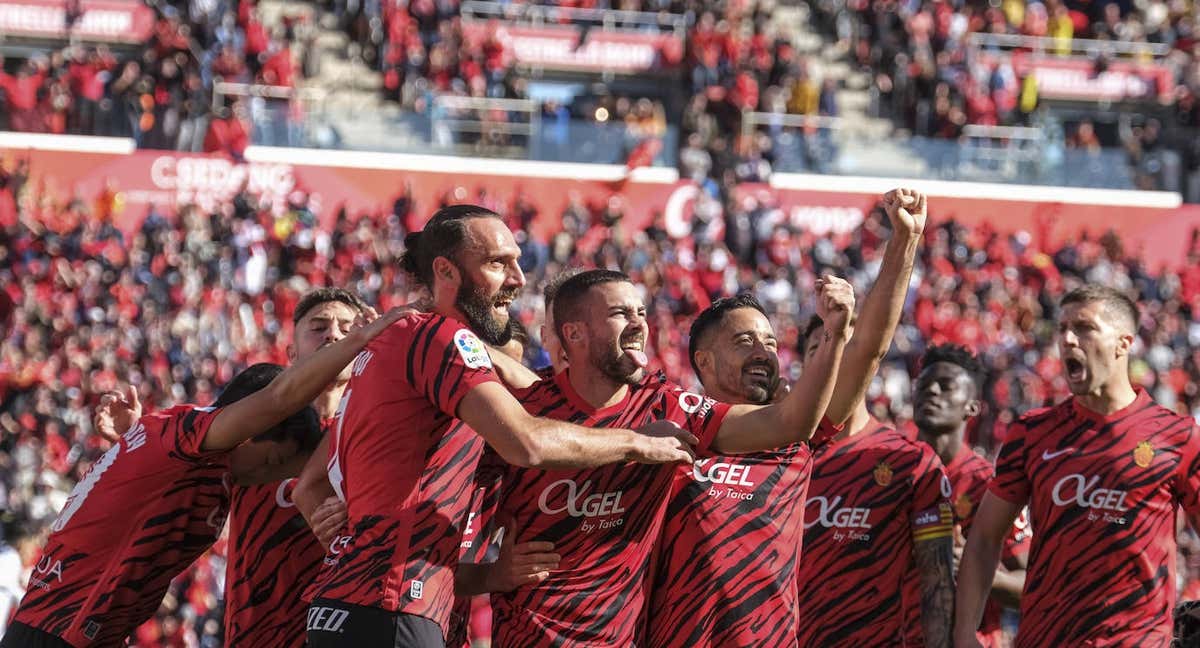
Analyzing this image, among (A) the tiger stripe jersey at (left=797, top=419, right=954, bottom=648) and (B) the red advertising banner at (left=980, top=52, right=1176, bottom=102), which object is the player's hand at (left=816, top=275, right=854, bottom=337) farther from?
(B) the red advertising banner at (left=980, top=52, right=1176, bottom=102)

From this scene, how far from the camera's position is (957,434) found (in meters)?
8.80

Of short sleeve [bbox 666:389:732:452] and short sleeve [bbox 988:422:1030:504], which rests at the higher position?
short sleeve [bbox 666:389:732:452]

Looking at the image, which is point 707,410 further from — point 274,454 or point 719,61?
point 719,61

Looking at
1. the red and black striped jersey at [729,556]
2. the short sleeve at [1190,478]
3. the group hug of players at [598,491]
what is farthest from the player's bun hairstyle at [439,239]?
the short sleeve at [1190,478]

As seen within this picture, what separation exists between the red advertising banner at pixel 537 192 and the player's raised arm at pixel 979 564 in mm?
18257

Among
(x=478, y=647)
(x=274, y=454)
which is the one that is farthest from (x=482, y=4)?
(x=274, y=454)

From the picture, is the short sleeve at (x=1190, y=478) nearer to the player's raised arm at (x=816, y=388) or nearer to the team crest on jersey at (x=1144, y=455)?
the team crest on jersey at (x=1144, y=455)

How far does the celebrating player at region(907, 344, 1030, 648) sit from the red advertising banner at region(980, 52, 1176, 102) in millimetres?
23512

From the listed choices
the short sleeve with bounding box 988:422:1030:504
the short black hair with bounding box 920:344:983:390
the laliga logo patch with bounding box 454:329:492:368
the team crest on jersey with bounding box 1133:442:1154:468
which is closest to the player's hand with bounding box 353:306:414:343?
the laliga logo patch with bounding box 454:329:492:368

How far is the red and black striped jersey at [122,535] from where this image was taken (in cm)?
669

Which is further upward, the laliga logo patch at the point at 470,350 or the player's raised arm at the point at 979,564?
the laliga logo patch at the point at 470,350

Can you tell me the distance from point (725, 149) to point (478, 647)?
14583 mm

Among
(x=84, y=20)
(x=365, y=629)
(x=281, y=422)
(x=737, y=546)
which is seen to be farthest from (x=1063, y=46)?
(x=365, y=629)

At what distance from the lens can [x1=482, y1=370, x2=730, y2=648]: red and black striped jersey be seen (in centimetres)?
609
